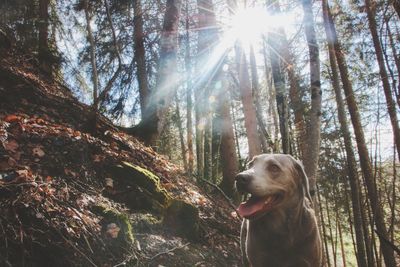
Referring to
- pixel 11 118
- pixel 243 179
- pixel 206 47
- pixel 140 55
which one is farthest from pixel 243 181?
pixel 140 55

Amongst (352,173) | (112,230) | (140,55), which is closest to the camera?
(112,230)

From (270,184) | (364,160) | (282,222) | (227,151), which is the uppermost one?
(227,151)

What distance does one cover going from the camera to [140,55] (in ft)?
41.8

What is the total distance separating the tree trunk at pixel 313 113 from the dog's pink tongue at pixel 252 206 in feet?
9.20

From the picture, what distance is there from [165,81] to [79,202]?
13.7 feet

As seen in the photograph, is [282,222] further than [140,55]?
No

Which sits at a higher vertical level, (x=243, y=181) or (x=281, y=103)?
(x=281, y=103)

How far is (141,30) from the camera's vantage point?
1288cm

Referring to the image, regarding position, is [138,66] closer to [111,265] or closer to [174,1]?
[174,1]

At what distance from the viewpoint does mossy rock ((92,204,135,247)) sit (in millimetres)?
4277

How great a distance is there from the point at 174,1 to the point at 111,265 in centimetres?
648

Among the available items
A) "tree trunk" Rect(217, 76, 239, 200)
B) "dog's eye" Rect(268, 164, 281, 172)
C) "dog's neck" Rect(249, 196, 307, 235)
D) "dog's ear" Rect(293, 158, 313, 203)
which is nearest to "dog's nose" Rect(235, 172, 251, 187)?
"dog's eye" Rect(268, 164, 281, 172)

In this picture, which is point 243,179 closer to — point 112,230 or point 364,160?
point 112,230

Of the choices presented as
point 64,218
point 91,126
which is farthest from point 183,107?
point 64,218
